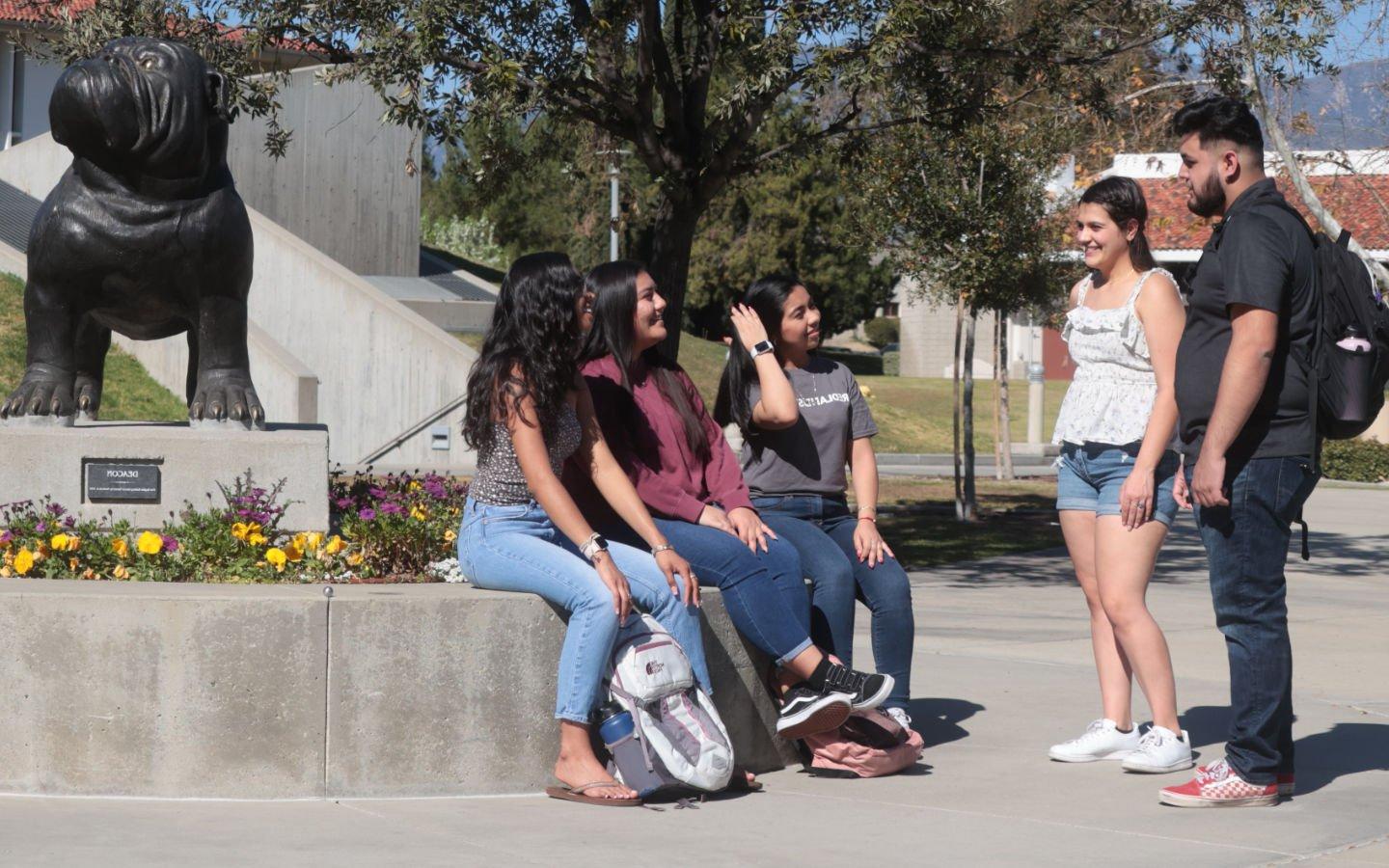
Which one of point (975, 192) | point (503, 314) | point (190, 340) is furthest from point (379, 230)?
point (503, 314)

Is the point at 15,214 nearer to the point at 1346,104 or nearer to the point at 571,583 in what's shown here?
the point at 1346,104

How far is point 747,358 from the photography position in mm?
5840

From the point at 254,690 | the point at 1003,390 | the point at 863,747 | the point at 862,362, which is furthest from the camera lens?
the point at 862,362

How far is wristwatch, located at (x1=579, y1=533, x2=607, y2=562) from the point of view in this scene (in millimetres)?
4824

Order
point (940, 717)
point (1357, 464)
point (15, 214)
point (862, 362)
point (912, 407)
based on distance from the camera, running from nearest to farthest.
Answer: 1. point (940, 717)
2. point (15, 214)
3. point (1357, 464)
4. point (912, 407)
5. point (862, 362)

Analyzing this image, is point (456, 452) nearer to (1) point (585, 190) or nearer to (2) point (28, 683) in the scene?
(2) point (28, 683)

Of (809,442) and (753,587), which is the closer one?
(753,587)

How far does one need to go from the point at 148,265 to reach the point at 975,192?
10.3 m

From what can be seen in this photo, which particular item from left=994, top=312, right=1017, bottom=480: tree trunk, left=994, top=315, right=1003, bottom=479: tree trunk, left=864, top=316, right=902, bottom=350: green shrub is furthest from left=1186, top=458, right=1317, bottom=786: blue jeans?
left=864, top=316, right=902, bottom=350: green shrub

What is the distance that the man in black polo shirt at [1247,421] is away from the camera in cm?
463

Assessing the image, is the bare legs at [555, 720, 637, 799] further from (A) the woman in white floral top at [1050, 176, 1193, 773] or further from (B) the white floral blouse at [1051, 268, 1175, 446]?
(B) the white floral blouse at [1051, 268, 1175, 446]

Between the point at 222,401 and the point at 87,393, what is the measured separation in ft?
2.53

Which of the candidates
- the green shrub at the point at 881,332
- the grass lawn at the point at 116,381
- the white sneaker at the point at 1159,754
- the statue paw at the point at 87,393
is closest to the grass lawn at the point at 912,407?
the grass lawn at the point at 116,381

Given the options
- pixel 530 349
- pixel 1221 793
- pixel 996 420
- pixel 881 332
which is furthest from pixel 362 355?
pixel 881 332
